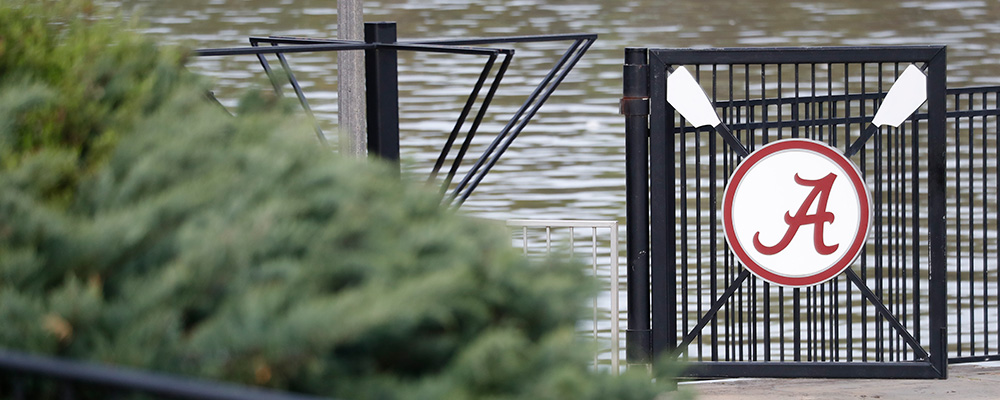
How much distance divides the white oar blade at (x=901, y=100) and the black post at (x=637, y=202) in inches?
33.0

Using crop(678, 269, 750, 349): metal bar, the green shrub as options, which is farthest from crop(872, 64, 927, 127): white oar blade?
the green shrub

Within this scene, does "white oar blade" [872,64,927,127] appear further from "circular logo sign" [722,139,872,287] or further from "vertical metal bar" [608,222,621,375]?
"vertical metal bar" [608,222,621,375]

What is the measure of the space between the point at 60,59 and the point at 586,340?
0.93 metres

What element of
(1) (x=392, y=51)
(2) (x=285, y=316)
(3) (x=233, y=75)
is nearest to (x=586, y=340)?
(2) (x=285, y=316)

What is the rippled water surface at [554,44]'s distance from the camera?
9344 mm

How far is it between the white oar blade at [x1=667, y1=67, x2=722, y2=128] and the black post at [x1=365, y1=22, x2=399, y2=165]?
39.1 inches

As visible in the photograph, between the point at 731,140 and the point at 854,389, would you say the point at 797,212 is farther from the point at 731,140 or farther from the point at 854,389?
the point at 854,389

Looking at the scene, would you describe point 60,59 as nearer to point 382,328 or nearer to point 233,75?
point 382,328

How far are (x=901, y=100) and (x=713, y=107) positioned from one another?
0.67 metres

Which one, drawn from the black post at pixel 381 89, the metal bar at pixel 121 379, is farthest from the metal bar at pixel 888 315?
the metal bar at pixel 121 379

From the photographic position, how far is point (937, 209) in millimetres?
4352

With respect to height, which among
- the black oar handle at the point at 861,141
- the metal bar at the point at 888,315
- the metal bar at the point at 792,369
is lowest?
the metal bar at the point at 792,369

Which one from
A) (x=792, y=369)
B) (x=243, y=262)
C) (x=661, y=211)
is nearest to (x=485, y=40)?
(x=661, y=211)

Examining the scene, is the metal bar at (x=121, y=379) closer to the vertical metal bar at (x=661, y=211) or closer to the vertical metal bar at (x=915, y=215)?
the vertical metal bar at (x=661, y=211)
